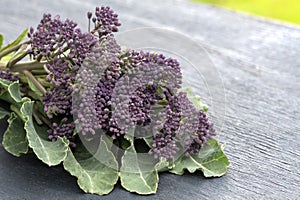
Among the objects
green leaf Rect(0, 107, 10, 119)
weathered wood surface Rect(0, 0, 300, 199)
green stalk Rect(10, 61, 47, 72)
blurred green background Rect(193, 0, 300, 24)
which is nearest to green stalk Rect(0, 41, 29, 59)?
green stalk Rect(10, 61, 47, 72)

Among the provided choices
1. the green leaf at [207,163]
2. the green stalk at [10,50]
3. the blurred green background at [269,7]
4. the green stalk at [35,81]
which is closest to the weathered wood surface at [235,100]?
the green leaf at [207,163]

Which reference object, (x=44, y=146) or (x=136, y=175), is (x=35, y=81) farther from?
(x=136, y=175)

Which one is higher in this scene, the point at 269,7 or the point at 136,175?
the point at 269,7

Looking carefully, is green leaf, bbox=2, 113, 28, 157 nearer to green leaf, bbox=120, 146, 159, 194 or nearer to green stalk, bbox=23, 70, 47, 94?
green stalk, bbox=23, 70, 47, 94

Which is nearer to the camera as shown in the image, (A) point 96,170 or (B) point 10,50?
(A) point 96,170

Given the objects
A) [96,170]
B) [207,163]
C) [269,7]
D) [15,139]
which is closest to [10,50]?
[15,139]

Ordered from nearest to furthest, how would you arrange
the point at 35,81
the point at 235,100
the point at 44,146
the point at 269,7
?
1. the point at 44,146
2. the point at 35,81
3. the point at 235,100
4. the point at 269,7

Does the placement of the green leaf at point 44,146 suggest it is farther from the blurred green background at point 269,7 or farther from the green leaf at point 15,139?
the blurred green background at point 269,7
